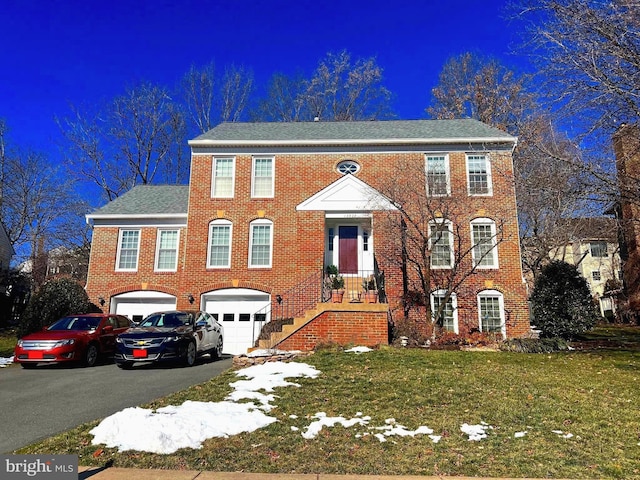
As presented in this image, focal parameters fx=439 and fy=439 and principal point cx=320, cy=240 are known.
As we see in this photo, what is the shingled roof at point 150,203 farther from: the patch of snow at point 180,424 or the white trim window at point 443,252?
the patch of snow at point 180,424

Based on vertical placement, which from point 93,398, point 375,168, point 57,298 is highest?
point 375,168

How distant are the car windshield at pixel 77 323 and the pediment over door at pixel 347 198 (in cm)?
841

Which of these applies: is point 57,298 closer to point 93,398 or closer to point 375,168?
point 93,398

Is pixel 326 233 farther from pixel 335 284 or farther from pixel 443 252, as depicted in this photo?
pixel 443 252

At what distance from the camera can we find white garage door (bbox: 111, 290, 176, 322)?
18.7 meters

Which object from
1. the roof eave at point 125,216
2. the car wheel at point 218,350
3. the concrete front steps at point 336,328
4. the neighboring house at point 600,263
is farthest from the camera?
the neighboring house at point 600,263

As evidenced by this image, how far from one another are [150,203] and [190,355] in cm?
1045

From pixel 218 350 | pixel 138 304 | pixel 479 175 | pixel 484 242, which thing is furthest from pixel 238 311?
pixel 479 175

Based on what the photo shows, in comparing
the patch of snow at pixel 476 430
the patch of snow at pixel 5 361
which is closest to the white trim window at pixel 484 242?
the patch of snow at pixel 476 430

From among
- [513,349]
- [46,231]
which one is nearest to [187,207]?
[513,349]

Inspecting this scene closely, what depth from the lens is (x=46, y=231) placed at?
3338 centimetres

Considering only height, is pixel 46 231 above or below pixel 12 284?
above

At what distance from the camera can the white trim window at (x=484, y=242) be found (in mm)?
17141

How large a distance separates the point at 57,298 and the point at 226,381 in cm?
1114
